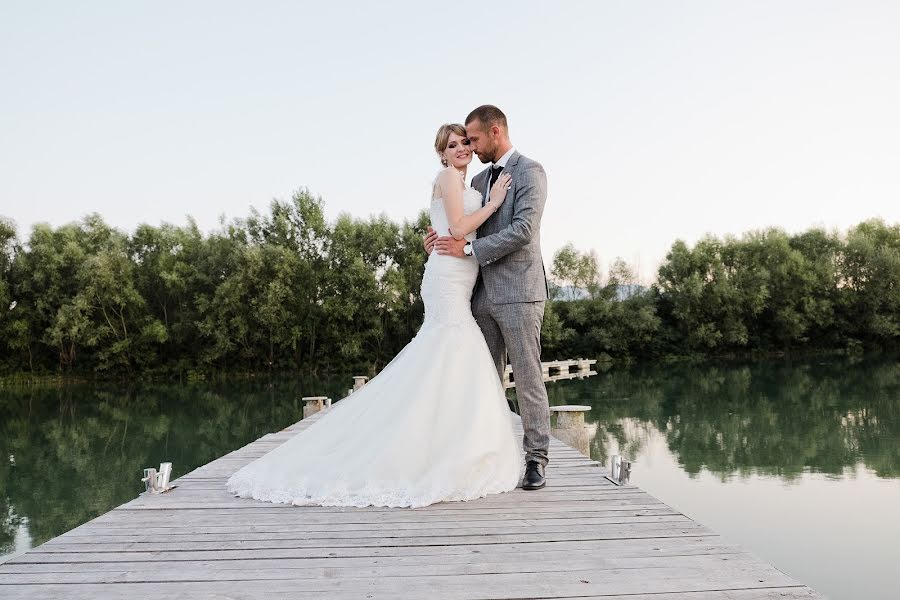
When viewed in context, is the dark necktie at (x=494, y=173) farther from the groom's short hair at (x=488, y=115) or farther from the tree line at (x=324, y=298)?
the tree line at (x=324, y=298)

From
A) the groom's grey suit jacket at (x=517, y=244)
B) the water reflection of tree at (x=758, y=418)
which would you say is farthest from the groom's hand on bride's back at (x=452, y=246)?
the water reflection of tree at (x=758, y=418)

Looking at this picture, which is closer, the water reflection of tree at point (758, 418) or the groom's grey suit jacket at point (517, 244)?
the groom's grey suit jacket at point (517, 244)

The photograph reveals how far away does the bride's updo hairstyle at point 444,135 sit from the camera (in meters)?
4.34

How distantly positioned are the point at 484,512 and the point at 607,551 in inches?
32.0

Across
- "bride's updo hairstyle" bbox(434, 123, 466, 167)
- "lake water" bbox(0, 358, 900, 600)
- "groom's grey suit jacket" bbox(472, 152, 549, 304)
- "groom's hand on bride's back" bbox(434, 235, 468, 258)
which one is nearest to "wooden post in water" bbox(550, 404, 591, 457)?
"lake water" bbox(0, 358, 900, 600)

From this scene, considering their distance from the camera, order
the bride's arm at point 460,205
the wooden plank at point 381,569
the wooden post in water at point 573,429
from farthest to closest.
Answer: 1. the wooden post in water at point 573,429
2. the bride's arm at point 460,205
3. the wooden plank at point 381,569

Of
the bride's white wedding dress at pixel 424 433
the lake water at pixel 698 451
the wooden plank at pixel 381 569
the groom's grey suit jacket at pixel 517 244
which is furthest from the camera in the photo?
the lake water at pixel 698 451

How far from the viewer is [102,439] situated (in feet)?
43.7

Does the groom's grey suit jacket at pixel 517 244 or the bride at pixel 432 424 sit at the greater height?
the groom's grey suit jacket at pixel 517 244

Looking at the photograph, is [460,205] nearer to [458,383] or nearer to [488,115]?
[488,115]

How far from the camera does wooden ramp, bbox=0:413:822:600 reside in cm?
228

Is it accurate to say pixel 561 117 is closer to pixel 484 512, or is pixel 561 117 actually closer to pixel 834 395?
pixel 834 395

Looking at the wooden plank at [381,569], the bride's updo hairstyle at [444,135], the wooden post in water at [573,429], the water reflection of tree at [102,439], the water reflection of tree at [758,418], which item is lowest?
the water reflection of tree at [758,418]

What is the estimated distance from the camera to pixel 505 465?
391 centimetres
